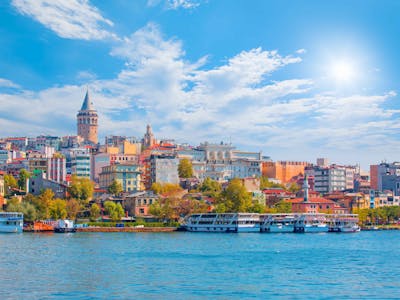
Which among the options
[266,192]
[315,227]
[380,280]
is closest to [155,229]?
[315,227]

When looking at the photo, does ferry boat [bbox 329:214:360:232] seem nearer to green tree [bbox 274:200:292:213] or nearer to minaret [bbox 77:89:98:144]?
green tree [bbox 274:200:292:213]

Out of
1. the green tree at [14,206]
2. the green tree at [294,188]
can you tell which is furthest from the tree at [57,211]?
the green tree at [294,188]

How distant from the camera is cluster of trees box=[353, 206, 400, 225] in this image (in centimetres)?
7531

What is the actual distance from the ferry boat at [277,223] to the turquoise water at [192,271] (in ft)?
67.9

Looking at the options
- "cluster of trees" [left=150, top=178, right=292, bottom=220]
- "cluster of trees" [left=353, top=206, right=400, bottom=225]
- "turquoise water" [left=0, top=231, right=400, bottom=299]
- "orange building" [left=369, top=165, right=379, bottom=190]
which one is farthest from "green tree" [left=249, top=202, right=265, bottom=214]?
"orange building" [left=369, top=165, right=379, bottom=190]

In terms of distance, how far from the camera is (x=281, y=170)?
105625 millimetres

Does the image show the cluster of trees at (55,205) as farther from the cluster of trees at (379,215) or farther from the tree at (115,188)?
the cluster of trees at (379,215)

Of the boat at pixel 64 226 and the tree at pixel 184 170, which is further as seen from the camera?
the tree at pixel 184 170

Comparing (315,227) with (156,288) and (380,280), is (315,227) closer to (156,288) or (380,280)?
(380,280)

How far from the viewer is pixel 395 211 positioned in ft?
258

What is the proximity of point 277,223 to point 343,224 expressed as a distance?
22.0 feet

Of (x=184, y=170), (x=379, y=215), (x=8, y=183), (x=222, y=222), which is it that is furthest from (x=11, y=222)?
(x=379, y=215)

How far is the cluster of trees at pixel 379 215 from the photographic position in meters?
75.3

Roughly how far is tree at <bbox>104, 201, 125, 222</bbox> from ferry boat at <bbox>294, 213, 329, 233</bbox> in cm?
1486
